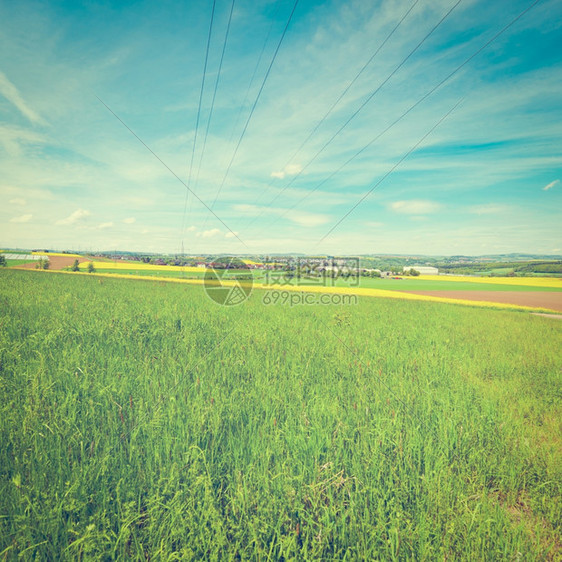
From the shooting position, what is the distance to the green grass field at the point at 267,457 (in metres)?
1.90

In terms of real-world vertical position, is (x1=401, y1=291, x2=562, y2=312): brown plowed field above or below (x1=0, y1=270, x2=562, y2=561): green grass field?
below

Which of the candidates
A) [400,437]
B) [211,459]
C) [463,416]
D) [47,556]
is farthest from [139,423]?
[463,416]

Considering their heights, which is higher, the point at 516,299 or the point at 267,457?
the point at 267,457

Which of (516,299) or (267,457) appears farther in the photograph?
(516,299)

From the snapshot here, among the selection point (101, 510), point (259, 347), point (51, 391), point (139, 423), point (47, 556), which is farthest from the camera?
point (259, 347)

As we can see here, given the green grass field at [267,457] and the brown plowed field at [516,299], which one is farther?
the brown plowed field at [516,299]

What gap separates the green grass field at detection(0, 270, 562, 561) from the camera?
1.90 metres

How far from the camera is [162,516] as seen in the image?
2051 mm

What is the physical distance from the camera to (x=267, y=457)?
2.60m

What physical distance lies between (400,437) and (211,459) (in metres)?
2.23

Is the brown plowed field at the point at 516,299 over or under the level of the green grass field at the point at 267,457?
under

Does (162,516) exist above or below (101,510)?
below

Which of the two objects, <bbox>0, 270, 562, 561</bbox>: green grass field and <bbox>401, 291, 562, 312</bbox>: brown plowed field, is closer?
<bbox>0, 270, 562, 561</bbox>: green grass field

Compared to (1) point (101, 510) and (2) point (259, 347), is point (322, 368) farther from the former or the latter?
(1) point (101, 510)
